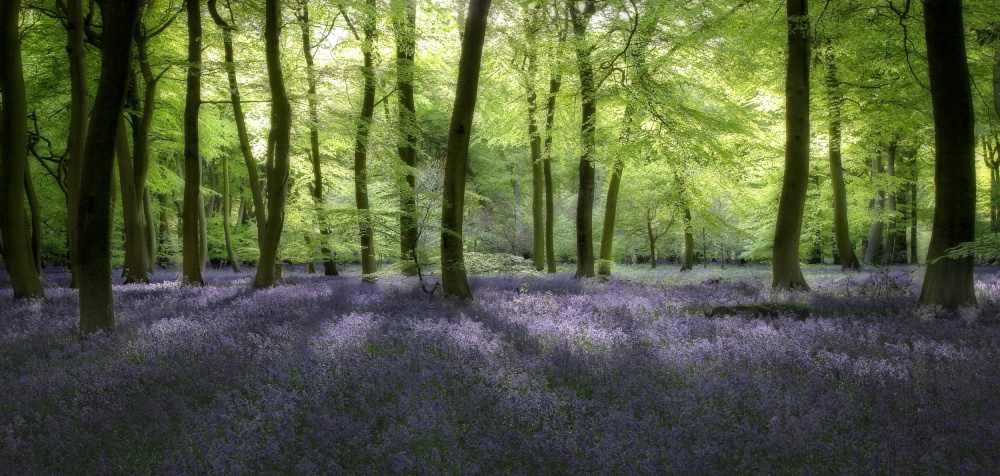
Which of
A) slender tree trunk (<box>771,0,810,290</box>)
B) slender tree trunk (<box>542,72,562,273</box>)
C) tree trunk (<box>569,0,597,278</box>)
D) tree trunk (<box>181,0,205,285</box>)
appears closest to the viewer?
slender tree trunk (<box>771,0,810,290</box>)

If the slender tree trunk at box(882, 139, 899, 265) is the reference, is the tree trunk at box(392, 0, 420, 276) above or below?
above

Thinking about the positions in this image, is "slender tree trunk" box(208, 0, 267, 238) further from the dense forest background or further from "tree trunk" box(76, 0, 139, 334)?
"tree trunk" box(76, 0, 139, 334)

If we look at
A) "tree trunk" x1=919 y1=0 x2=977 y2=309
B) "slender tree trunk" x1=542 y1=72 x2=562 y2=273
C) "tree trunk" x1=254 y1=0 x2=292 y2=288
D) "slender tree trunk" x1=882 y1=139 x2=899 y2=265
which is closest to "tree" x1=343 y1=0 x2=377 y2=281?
"tree trunk" x1=254 y1=0 x2=292 y2=288

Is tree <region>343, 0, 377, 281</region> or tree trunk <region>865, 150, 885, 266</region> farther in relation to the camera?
tree trunk <region>865, 150, 885, 266</region>

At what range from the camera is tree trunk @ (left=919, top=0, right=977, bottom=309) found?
764 cm

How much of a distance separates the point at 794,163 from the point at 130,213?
16.6 meters

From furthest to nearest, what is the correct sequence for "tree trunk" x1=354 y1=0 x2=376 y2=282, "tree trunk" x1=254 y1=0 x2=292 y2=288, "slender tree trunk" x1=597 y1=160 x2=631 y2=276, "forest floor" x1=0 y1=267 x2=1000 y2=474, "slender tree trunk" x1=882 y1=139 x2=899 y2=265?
"slender tree trunk" x1=882 y1=139 x2=899 y2=265
"slender tree trunk" x1=597 y1=160 x2=631 y2=276
"tree trunk" x1=354 y1=0 x2=376 y2=282
"tree trunk" x1=254 y1=0 x2=292 y2=288
"forest floor" x1=0 y1=267 x2=1000 y2=474

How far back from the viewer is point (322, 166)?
1773cm

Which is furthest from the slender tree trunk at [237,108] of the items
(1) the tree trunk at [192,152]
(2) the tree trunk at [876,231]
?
(2) the tree trunk at [876,231]

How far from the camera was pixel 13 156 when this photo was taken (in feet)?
31.0

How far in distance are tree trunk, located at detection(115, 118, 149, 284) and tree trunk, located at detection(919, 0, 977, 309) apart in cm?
1750

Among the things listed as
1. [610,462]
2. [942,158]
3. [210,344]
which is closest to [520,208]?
[942,158]

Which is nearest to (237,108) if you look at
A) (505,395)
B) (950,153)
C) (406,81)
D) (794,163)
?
(406,81)

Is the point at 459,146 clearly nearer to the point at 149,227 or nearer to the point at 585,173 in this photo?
the point at 585,173
